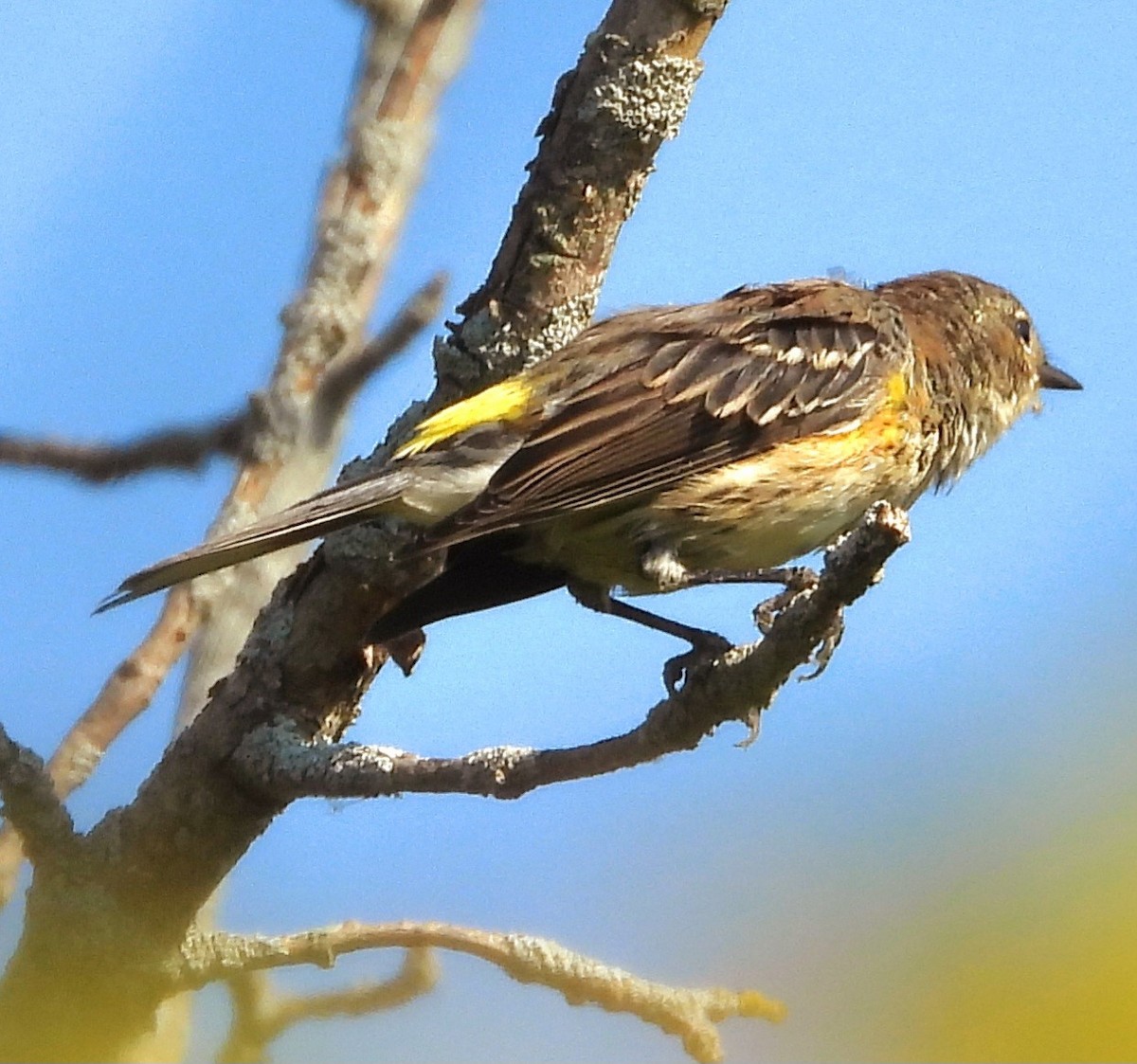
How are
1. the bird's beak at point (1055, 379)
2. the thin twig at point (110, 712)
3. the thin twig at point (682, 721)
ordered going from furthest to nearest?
the bird's beak at point (1055, 379) < the thin twig at point (110, 712) < the thin twig at point (682, 721)

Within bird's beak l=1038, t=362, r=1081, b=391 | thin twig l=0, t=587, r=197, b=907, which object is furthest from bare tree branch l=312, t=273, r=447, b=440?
bird's beak l=1038, t=362, r=1081, b=391

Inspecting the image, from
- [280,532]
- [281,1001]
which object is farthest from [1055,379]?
[281,1001]

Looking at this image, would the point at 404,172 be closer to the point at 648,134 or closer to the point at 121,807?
the point at 648,134

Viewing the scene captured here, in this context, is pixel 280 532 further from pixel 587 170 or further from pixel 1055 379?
pixel 1055 379

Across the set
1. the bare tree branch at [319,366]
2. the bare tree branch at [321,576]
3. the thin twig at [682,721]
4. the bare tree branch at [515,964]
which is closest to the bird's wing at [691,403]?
the bare tree branch at [321,576]

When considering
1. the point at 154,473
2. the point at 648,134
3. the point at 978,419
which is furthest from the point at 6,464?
the point at 978,419

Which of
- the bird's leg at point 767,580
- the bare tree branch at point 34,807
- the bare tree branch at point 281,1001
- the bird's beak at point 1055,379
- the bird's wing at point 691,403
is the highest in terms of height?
the bird's beak at point 1055,379

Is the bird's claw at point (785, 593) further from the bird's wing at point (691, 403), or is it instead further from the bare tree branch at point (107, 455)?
the bare tree branch at point (107, 455)
